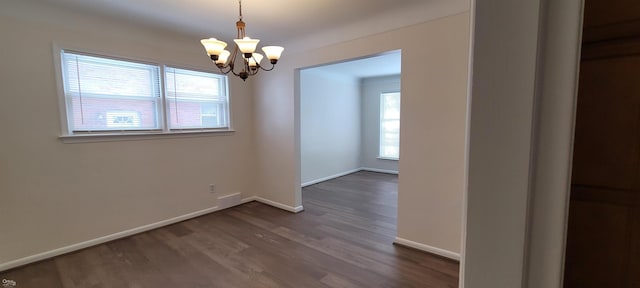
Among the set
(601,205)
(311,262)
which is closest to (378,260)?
(311,262)

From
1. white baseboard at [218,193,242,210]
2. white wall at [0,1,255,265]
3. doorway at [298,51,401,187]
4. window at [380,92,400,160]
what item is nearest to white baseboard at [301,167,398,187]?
doorway at [298,51,401,187]

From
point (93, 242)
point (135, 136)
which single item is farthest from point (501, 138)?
point (93, 242)

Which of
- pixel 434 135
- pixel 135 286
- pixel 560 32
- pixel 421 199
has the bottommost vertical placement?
pixel 135 286

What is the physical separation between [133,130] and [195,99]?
845 mm

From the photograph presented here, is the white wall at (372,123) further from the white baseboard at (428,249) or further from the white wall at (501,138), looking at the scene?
the white wall at (501,138)

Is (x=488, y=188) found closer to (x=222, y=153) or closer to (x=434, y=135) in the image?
(x=434, y=135)

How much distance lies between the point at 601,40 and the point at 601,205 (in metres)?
0.32

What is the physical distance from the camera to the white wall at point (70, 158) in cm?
244

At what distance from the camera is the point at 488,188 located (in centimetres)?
45

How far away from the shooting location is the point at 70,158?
2768 mm

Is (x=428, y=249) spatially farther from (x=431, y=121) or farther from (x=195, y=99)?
(x=195, y=99)

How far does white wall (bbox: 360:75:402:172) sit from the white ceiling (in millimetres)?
3808

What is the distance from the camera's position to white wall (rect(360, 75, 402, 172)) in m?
6.76

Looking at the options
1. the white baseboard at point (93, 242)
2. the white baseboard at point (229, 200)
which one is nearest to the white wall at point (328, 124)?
the white baseboard at point (229, 200)
